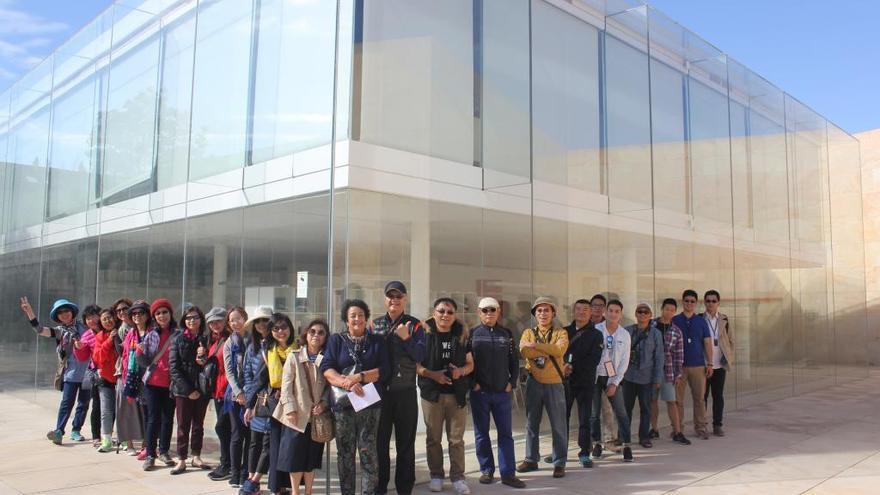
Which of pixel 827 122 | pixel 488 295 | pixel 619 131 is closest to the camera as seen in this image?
pixel 488 295

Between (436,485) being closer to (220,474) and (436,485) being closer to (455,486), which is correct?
(455,486)

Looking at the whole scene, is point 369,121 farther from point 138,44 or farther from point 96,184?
point 96,184

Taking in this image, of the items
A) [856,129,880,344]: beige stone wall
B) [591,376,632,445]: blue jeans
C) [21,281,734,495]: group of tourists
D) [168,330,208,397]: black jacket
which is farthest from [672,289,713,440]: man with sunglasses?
[856,129,880,344]: beige stone wall

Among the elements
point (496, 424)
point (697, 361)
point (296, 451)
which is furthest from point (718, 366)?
point (296, 451)

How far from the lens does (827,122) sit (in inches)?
653

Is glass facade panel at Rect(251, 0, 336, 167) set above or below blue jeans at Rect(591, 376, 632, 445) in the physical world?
above

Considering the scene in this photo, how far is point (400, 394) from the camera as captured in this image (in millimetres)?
5754

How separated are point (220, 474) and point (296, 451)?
149 cm

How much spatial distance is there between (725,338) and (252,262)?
6.24 metres

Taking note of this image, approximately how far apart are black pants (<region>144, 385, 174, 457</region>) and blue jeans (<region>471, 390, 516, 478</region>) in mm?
3187

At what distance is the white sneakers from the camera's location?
5859 mm

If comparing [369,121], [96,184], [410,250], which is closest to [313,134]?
[369,121]

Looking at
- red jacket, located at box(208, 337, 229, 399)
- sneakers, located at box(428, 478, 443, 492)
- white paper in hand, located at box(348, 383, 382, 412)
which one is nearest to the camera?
white paper in hand, located at box(348, 383, 382, 412)

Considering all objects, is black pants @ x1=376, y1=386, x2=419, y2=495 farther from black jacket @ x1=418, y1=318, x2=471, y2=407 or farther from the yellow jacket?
the yellow jacket
